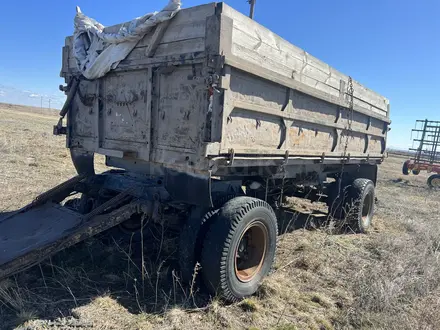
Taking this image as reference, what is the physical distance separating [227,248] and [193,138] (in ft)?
3.36

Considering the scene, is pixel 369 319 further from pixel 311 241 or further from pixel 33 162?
pixel 33 162

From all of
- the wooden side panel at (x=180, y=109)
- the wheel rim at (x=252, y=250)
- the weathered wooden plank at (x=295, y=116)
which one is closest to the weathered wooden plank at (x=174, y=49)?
the wooden side panel at (x=180, y=109)

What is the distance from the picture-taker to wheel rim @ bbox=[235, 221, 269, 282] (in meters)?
3.49

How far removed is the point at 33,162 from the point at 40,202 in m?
6.33

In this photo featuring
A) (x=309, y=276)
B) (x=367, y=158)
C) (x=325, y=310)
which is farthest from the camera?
(x=367, y=158)

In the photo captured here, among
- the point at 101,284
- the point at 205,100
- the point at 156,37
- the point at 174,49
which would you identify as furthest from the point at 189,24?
the point at 101,284

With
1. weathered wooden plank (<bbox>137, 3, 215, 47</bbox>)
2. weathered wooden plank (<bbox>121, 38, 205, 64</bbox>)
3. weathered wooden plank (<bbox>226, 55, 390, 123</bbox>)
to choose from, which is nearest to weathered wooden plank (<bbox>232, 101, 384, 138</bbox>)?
weathered wooden plank (<bbox>226, 55, 390, 123</bbox>)

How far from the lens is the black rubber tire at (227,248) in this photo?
3.00 m

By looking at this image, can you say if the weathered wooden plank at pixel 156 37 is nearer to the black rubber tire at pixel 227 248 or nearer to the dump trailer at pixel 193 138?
the dump trailer at pixel 193 138

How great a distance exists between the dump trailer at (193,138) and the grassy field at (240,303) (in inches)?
10.7

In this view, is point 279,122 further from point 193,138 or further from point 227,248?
point 227,248

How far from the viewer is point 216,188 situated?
11.6ft

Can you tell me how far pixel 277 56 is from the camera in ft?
11.5

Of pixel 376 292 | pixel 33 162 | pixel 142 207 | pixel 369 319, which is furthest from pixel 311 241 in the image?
pixel 33 162
